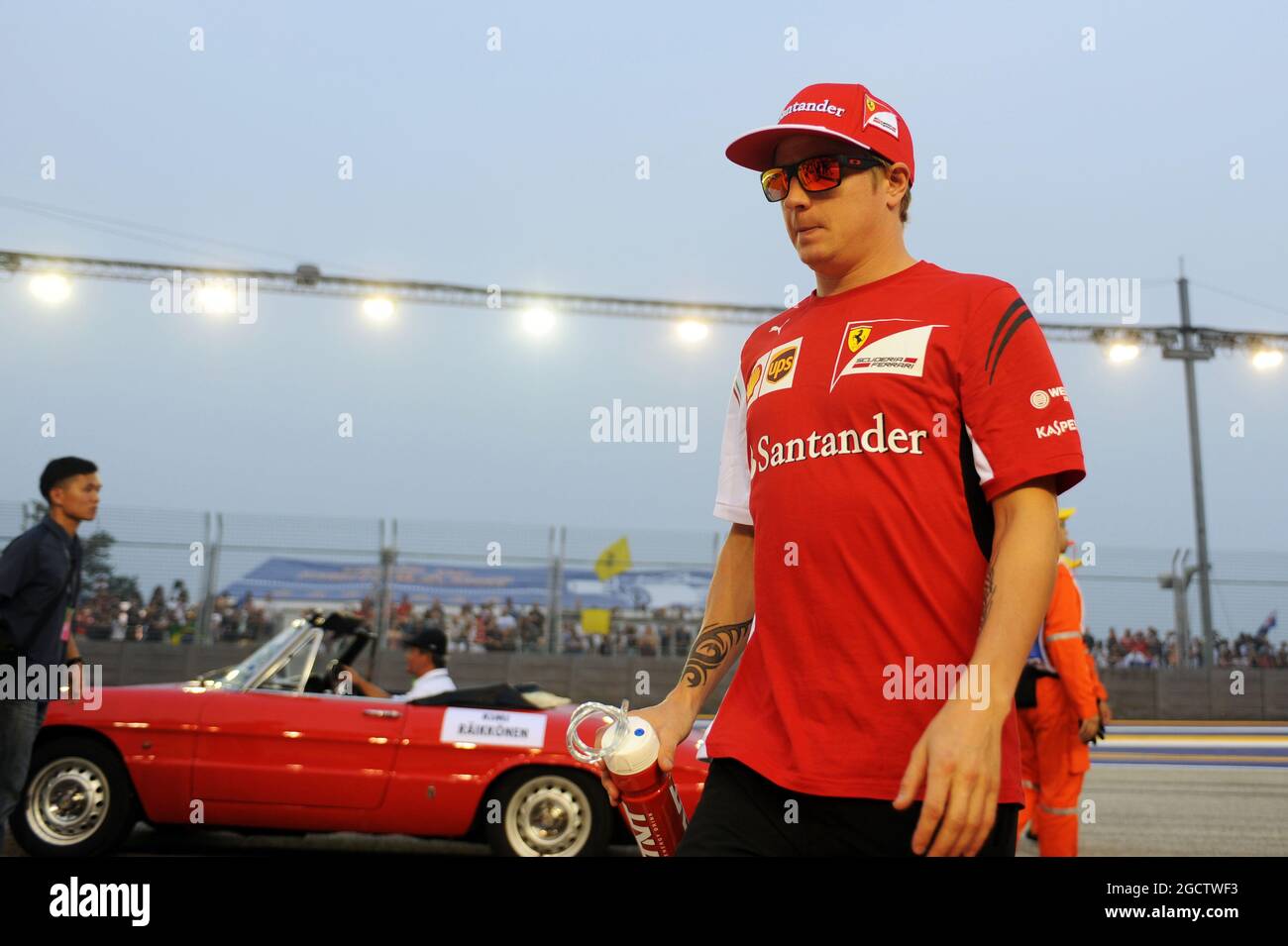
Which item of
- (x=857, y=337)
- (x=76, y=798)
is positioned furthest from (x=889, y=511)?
(x=76, y=798)

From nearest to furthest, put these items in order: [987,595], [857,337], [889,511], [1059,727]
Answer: [987,595], [889,511], [857,337], [1059,727]

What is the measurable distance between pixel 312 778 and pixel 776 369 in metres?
5.53

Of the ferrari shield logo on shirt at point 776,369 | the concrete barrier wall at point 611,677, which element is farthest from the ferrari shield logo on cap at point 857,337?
the concrete barrier wall at point 611,677

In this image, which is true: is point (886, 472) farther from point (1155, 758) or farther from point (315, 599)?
point (315, 599)

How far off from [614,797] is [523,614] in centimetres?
1483

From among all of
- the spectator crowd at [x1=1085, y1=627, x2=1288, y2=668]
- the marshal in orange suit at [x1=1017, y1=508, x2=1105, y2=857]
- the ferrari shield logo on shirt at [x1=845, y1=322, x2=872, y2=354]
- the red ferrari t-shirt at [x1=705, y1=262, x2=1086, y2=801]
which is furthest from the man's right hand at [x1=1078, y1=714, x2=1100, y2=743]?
the spectator crowd at [x1=1085, y1=627, x2=1288, y2=668]

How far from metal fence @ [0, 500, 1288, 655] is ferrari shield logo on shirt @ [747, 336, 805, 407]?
14.5 metres

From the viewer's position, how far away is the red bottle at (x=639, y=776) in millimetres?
1961

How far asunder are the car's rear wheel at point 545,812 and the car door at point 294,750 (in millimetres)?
722

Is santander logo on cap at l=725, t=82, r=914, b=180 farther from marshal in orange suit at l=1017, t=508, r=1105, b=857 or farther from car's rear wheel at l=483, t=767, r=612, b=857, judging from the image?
car's rear wheel at l=483, t=767, r=612, b=857

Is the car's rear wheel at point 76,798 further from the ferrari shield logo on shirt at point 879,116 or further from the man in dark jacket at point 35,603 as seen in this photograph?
the ferrari shield logo on shirt at point 879,116

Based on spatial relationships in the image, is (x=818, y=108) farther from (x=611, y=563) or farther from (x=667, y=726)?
(x=611, y=563)

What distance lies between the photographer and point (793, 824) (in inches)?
75.4

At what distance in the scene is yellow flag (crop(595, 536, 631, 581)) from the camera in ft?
55.0
